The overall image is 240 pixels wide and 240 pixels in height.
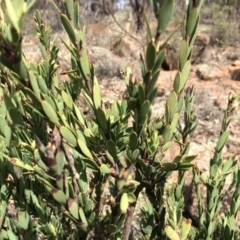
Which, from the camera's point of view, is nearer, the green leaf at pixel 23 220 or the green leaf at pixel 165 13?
the green leaf at pixel 165 13

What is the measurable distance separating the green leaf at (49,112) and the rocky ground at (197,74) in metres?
2.23

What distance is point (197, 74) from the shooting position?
5707mm

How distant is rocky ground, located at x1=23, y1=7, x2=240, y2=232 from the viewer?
3848mm

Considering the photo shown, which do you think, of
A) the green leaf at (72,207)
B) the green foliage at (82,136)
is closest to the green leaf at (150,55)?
the green foliage at (82,136)

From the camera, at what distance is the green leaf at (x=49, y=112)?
73 cm

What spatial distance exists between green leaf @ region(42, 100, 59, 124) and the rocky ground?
2.23 m

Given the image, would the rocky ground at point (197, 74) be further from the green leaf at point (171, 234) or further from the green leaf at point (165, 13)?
the green leaf at point (165, 13)

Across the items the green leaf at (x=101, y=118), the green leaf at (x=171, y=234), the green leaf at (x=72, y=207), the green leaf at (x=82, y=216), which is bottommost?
the green leaf at (x=171, y=234)

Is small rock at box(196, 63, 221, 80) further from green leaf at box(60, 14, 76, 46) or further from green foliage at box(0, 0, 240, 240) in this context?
green leaf at box(60, 14, 76, 46)

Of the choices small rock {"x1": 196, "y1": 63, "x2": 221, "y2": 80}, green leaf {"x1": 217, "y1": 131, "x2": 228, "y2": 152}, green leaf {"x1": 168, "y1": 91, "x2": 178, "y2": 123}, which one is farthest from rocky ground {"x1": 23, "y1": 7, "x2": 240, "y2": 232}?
green leaf {"x1": 168, "y1": 91, "x2": 178, "y2": 123}

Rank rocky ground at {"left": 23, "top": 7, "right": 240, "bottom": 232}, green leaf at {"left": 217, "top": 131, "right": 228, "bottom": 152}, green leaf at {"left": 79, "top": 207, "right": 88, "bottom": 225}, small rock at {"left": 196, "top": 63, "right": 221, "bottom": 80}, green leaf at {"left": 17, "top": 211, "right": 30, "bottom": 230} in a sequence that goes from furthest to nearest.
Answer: small rock at {"left": 196, "top": 63, "right": 221, "bottom": 80} < rocky ground at {"left": 23, "top": 7, "right": 240, "bottom": 232} < green leaf at {"left": 217, "top": 131, "right": 228, "bottom": 152} < green leaf at {"left": 17, "top": 211, "right": 30, "bottom": 230} < green leaf at {"left": 79, "top": 207, "right": 88, "bottom": 225}

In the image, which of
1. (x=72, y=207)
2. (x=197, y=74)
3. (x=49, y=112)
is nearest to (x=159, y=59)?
(x=49, y=112)

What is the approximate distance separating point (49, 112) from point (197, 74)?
5.17 meters

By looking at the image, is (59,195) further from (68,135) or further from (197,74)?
(197,74)
